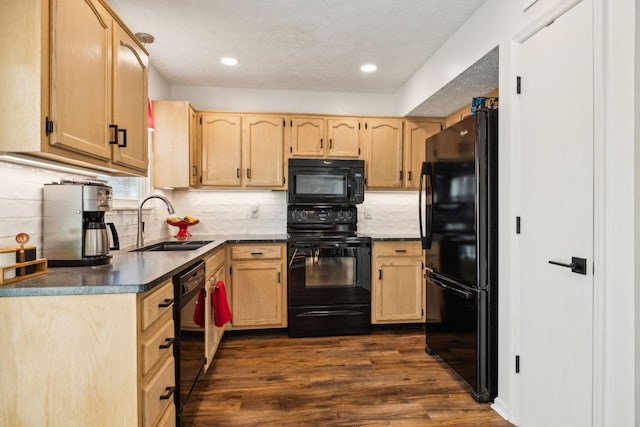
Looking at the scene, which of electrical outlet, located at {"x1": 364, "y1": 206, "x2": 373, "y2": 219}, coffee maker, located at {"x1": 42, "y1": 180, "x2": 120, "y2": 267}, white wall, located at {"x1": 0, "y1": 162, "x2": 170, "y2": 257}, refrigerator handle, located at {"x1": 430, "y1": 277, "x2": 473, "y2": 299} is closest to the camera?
white wall, located at {"x1": 0, "y1": 162, "x2": 170, "y2": 257}

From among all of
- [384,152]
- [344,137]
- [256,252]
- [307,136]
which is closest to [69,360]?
[256,252]

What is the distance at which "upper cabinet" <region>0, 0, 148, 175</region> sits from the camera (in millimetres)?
1244

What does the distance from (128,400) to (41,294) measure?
18.9 inches

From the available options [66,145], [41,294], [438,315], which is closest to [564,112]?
[438,315]

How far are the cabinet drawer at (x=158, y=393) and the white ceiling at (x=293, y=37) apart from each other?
2.14 meters

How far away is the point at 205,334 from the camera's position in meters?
2.35

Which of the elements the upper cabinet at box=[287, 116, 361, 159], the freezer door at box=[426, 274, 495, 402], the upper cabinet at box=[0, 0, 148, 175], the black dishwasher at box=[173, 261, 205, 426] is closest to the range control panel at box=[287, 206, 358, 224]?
the upper cabinet at box=[287, 116, 361, 159]

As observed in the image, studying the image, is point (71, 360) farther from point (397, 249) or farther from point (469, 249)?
point (397, 249)

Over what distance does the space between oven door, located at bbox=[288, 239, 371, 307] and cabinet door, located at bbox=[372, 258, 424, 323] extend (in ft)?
0.43

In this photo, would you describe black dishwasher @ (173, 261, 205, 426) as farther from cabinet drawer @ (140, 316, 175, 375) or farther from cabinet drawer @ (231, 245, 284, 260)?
cabinet drawer @ (231, 245, 284, 260)

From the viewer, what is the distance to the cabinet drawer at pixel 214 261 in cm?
256

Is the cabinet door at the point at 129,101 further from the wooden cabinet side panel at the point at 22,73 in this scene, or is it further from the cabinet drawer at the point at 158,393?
the cabinet drawer at the point at 158,393

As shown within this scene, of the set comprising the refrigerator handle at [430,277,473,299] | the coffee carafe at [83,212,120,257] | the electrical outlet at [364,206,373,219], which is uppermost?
the electrical outlet at [364,206,373,219]

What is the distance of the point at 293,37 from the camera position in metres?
2.75
